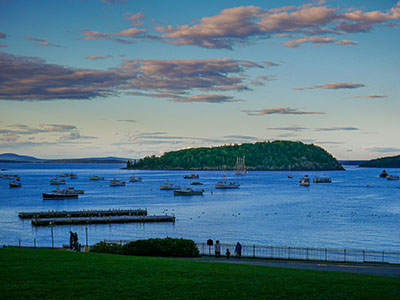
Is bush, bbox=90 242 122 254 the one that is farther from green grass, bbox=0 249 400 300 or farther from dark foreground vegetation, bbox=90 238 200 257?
green grass, bbox=0 249 400 300

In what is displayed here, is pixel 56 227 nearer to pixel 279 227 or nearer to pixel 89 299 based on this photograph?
pixel 279 227

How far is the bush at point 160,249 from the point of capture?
1288 inches

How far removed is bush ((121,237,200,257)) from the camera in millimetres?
32719

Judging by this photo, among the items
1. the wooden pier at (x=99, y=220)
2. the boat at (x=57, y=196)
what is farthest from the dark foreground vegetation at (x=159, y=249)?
the boat at (x=57, y=196)

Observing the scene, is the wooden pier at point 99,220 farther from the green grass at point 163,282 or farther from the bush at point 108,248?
the green grass at point 163,282

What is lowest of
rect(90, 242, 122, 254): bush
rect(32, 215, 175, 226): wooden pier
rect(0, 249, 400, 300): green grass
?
rect(32, 215, 175, 226): wooden pier

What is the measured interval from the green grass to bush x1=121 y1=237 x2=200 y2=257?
343 inches

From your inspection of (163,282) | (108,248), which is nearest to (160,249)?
(108,248)

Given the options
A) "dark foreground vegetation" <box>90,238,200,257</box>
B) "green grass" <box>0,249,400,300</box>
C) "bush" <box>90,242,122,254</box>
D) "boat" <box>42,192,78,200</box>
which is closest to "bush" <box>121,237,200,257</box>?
"dark foreground vegetation" <box>90,238,200,257</box>

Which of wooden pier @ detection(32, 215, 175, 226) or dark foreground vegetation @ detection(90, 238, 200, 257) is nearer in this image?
dark foreground vegetation @ detection(90, 238, 200, 257)

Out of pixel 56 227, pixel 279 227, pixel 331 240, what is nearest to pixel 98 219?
pixel 56 227

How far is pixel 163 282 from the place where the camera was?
19.0m

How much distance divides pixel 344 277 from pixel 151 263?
9700 millimetres

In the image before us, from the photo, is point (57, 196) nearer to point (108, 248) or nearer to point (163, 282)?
point (108, 248)
